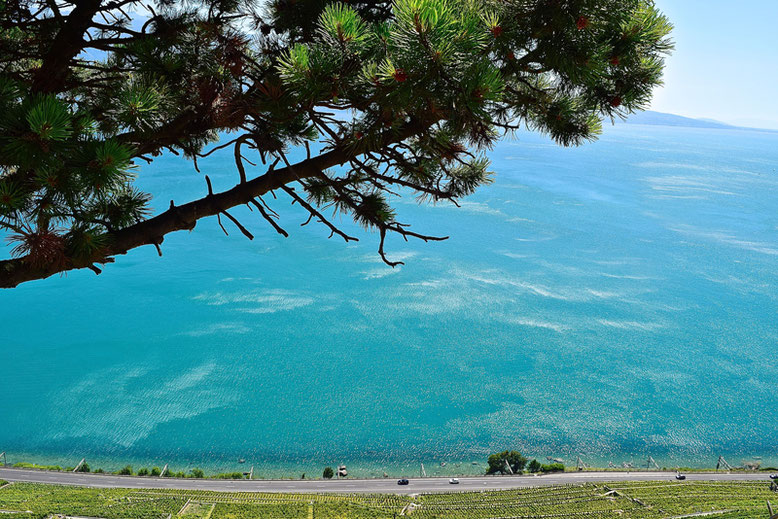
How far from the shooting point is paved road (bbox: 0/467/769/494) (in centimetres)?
1764

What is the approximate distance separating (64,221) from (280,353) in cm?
2299

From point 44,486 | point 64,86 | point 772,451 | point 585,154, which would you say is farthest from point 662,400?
point 585,154

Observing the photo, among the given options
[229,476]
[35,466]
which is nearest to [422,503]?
[229,476]

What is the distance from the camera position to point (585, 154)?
2766 inches

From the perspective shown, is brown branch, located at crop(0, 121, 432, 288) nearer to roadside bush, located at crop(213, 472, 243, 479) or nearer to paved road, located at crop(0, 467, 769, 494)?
paved road, located at crop(0, 467, 769, 494)

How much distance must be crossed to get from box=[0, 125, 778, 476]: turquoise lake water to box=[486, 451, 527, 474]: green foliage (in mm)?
668

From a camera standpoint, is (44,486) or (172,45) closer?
(172,45)

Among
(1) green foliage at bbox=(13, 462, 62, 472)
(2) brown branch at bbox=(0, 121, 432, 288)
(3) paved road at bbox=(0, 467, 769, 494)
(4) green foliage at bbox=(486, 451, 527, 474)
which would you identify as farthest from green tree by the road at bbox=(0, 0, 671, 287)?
(1) green foliage at bbox=(13, 462, 62, 472)

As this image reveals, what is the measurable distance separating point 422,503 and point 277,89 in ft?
57.1

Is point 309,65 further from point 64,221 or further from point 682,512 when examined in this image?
point 682,512

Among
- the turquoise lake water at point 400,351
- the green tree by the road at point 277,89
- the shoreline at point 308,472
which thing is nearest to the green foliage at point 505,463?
the shoreline at point 308,472

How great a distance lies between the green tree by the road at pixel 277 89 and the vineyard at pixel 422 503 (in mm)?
15489

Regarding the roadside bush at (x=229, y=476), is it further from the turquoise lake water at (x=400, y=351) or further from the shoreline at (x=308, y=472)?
the turquoise lake water at (x=400, y=351)

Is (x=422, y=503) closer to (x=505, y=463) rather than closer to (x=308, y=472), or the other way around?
(x=505, y=463)
